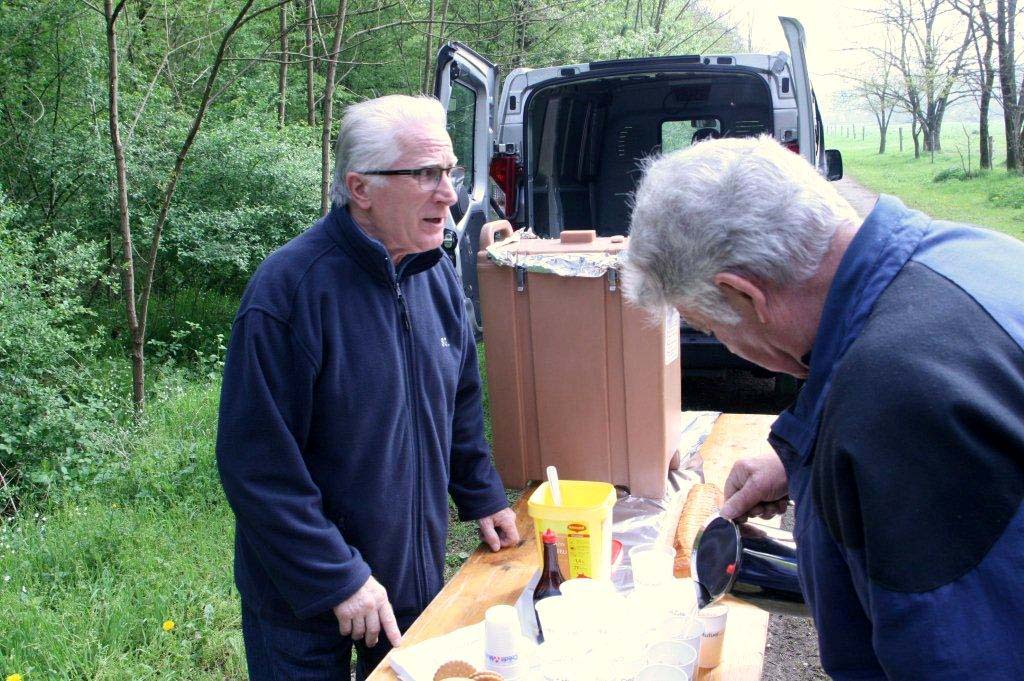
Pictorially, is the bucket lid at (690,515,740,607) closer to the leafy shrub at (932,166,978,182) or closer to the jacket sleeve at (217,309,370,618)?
the jacket sleeve at (217,309,370,618)

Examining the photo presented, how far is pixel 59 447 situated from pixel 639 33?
44.4 ft

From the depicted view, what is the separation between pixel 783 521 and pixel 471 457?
2.09 metres

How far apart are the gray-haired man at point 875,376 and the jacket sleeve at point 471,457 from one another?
3.23 ft

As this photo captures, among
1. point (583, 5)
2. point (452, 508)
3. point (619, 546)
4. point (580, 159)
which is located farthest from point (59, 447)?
point (583, 5)

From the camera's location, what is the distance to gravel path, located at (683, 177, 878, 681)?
301 cm

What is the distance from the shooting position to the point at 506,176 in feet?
17.2

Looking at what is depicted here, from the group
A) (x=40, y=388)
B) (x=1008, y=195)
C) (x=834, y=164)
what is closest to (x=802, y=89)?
(x=834, y=164)

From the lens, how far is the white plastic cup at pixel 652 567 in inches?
69.4

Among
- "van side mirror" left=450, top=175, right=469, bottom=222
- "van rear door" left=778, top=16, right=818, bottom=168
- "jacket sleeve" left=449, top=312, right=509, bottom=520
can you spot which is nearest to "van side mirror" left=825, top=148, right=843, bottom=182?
"van rear door" left=778, top=16, right=818, bottom=168

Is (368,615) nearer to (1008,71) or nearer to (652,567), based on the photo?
(652,567)

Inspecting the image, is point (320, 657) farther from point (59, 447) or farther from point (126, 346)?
point (126, 346)

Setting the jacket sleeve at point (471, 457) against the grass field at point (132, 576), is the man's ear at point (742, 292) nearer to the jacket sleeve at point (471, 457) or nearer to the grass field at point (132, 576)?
the jacket sleeve at point (471, 457)

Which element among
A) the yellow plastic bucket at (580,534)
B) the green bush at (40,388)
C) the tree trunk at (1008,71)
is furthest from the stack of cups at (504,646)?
the tree trunk at (1008,71)

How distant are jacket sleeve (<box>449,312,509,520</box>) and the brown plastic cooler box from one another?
250 mm
